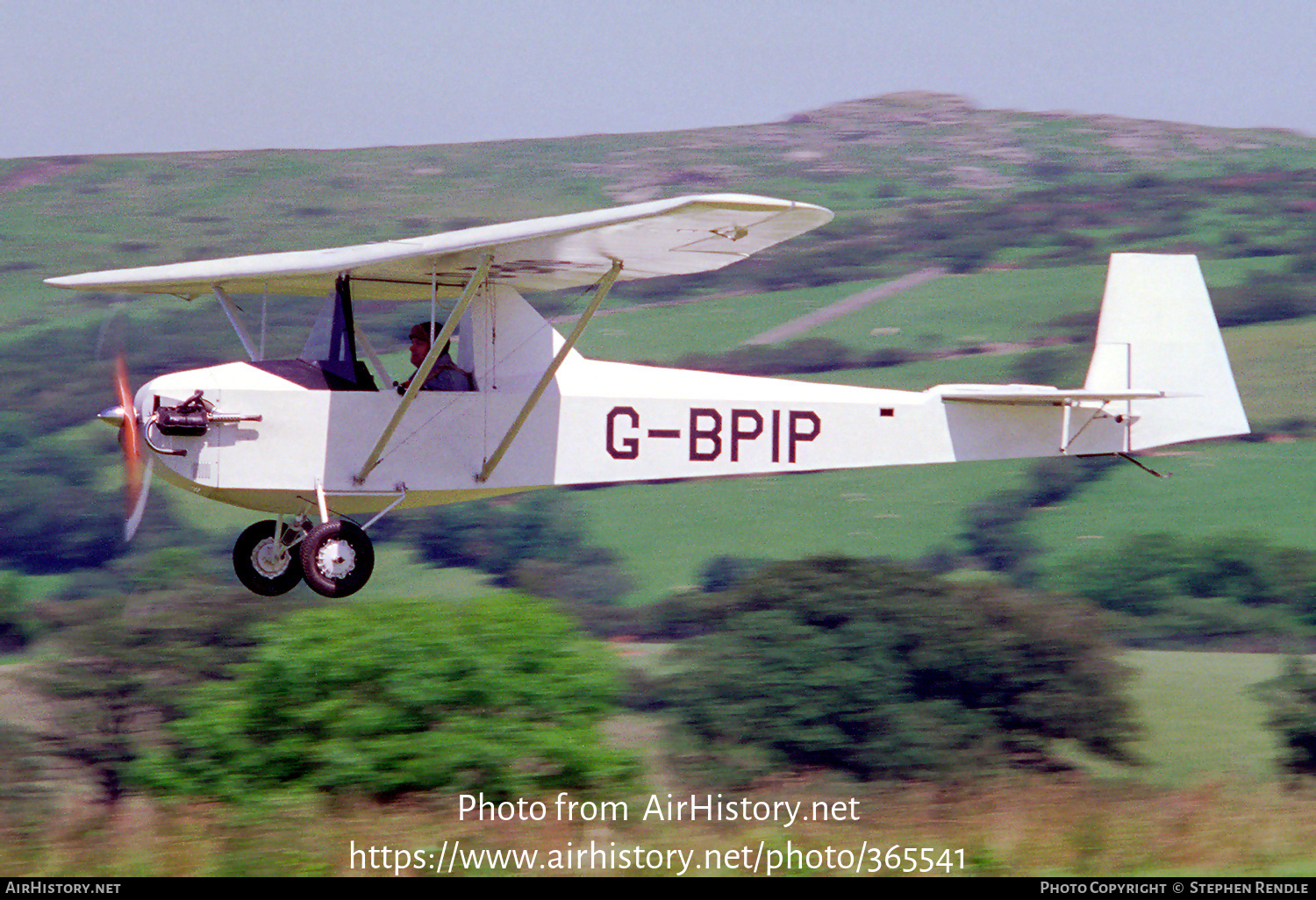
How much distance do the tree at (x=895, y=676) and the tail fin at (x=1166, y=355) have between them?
20.8 meters

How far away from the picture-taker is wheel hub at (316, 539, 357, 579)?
10891mm

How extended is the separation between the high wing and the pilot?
20.1 inches

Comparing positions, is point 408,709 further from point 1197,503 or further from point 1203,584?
point 1197,503

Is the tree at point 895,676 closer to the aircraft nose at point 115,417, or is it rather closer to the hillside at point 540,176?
Answer: the aircraft nose at point 115,417

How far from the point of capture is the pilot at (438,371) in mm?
11180

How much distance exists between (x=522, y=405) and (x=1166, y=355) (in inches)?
231

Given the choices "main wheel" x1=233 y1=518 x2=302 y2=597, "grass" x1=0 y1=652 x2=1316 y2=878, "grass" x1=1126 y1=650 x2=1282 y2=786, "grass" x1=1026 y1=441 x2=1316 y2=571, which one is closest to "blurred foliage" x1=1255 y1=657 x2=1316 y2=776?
"grass" x1=1126 y1=650 x2=1282 y2=786

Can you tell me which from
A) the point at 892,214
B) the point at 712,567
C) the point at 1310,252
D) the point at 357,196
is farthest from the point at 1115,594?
the point at 357,196

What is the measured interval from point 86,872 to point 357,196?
74.7m

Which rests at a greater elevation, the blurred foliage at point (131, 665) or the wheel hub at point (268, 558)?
the wheel hub at point (268, 558)

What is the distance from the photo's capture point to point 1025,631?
39344mm

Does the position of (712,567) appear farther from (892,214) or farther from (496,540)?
(892,214)

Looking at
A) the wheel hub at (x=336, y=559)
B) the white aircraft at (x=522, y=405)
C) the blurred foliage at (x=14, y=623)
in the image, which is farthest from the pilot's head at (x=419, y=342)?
the blurred foliage at (x=14, y=623)

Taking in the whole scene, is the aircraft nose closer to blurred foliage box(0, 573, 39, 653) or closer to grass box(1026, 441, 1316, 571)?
blurred foliage box(0, 573, 39, 653)
